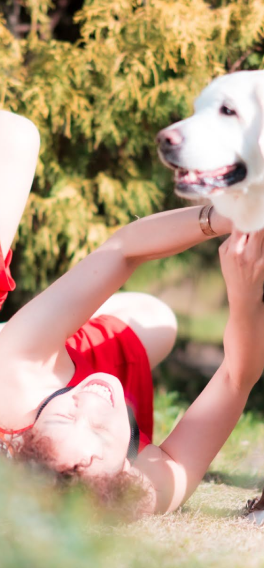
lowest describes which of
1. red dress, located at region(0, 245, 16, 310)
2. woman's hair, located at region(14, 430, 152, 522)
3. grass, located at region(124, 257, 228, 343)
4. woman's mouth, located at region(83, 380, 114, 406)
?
grass, located at region(124, 257, 228, 343)

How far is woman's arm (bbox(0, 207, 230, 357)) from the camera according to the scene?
1.49m

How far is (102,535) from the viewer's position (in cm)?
93

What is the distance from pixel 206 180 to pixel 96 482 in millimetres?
634

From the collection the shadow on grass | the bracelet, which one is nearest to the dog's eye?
the bracelet

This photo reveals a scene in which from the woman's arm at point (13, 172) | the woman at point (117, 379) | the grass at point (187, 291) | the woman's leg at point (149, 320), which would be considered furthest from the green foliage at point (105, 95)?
the woman at point (117, 379)

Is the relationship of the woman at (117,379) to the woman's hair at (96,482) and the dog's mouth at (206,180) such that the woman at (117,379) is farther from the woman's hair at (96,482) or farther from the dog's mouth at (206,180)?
the dog's mouth at (206,180)

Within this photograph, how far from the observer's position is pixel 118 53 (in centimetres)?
268

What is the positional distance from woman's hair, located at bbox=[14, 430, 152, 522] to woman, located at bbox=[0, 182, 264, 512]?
0.6 inches

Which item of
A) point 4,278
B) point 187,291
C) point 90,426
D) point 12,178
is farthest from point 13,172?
point 187,291

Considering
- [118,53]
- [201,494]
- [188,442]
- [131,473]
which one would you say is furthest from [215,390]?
[118,53]

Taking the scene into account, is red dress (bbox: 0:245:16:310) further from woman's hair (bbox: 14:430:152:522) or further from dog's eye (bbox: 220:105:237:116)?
dog's eye (bbox: 220:105:237:116)

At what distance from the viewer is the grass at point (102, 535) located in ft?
2.49

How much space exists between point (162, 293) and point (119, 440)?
2.73 metres

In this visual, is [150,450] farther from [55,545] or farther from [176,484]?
[55,545]
